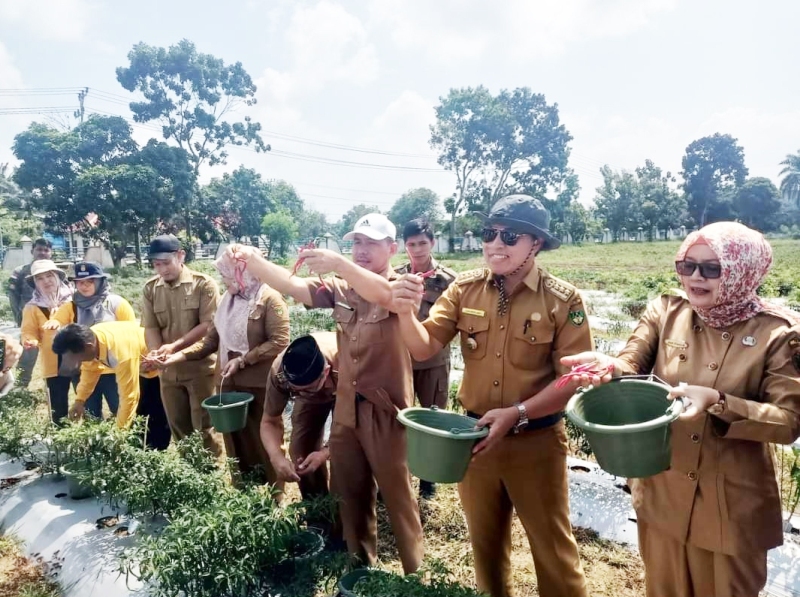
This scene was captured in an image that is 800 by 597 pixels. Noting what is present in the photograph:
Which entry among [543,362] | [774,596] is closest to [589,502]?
[774,596]

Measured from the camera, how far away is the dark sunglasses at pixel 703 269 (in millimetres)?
1508

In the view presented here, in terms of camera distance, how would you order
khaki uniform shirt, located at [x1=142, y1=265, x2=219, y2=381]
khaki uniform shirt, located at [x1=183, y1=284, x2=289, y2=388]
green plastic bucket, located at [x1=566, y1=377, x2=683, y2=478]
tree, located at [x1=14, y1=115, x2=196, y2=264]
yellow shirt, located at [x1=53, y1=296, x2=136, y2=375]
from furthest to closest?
tree, located at [x1=14, y1=115, x2=196, y2=264]
yellow shirt, located at [x1=53, y1=296, x2=136, y2=375]
khaki uniform shirt, located at [x1=142, y1=265, x2=219, y2=381]
khaki uniform shirt, located at [x1=183, y1=284, x2=289, y2=388]
green plastic bucket, located at [x1=566, y1=377, x2=683, y2=478]

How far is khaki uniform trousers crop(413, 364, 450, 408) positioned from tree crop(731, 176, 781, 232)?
164 feet

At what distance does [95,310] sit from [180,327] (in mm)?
883

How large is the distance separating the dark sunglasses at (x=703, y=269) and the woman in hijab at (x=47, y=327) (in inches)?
164

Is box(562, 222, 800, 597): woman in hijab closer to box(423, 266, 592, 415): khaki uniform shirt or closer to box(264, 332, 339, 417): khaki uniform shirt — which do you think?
box(423, 266, 592, 415): khaki uniform shirt

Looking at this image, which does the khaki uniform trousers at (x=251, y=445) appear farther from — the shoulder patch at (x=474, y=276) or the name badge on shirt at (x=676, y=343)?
the name badge on shirt at (x=676, y=343)

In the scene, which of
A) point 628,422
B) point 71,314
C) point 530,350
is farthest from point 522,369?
point 71,314

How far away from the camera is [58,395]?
421cm

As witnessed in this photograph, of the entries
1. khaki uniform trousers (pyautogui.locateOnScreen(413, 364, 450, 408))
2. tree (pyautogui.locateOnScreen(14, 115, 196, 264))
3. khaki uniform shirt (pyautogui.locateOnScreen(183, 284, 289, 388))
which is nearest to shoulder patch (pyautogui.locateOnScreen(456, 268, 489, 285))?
khaki uniform shirt (pyautogui.locateOnScreen(183, 284, 289, 388))

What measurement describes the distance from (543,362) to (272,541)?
113 centimetres

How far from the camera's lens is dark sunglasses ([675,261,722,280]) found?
1.51m

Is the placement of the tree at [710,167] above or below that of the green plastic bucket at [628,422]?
above

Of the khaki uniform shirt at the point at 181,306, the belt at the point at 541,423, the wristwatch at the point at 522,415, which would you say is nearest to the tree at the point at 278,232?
the khaki uniform shirt at the point at 181,306
